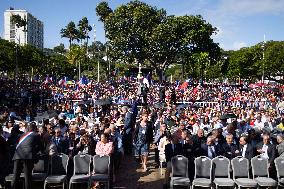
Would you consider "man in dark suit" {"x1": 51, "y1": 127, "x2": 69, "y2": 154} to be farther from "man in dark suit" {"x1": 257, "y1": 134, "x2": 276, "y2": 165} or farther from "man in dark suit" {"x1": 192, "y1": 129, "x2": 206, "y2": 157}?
"man in dark suit" {"x1": 257, "y1": 134, "x2": 276, "y2": 165}

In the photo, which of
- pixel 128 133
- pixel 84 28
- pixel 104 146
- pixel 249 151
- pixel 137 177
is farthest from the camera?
pixel 84 28

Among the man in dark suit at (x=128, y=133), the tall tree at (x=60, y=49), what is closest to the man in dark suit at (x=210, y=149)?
the man in dark suit at (x=128, y=133)

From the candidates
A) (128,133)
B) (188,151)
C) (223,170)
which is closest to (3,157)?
(188,151)

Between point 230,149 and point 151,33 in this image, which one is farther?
point 151,33

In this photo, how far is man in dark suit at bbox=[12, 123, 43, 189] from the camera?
880 cm

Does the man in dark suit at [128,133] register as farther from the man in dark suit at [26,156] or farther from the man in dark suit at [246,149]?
the man in dark suit at [26,156]

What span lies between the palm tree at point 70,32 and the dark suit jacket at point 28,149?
84.7 meters

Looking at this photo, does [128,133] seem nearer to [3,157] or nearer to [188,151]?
[188,151]

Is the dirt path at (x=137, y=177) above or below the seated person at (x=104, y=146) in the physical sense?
below

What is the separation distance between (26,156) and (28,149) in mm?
170

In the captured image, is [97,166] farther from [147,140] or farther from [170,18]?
[170,18]

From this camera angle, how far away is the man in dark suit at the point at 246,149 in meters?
9.92

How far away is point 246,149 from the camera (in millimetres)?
10039

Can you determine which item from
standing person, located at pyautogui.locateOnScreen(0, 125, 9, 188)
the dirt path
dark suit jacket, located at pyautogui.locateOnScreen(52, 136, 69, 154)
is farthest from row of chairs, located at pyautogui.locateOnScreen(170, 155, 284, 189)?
standing person, located at pyautogui.locateOnScreen(0, 125, 9, 188)
